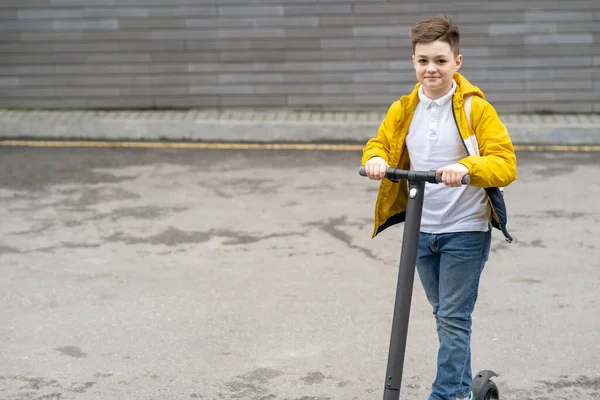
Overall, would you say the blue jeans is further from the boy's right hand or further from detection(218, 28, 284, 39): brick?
detection(218, 28, 284, 39): brick

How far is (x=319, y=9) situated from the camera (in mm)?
11906

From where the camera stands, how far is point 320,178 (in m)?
9.92

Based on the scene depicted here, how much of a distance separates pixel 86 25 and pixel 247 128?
7.33 ft

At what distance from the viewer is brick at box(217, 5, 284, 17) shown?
11945 mm

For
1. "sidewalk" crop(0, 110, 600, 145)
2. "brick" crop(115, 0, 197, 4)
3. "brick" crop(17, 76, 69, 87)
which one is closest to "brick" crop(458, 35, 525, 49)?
"sidewalk" crop(0, 110, 600, 145)

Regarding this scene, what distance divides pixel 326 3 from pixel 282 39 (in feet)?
2.04

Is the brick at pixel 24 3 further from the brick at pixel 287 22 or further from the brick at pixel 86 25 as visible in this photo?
the brick at pixel 287 22

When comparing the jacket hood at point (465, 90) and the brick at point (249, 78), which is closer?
the jacket hood at point (465, 90)

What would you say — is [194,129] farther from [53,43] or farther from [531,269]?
[531,269]

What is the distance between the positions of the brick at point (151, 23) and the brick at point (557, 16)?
3.80 meters

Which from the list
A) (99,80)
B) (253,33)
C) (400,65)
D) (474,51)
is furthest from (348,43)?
(99,80)

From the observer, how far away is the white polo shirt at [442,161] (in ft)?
15.0

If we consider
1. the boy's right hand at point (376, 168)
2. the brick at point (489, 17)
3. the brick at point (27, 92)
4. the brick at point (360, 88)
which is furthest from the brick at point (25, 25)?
the boy's right hand at point (376, 168)

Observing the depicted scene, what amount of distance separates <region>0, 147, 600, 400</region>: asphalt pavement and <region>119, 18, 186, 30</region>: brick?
7.02ft
